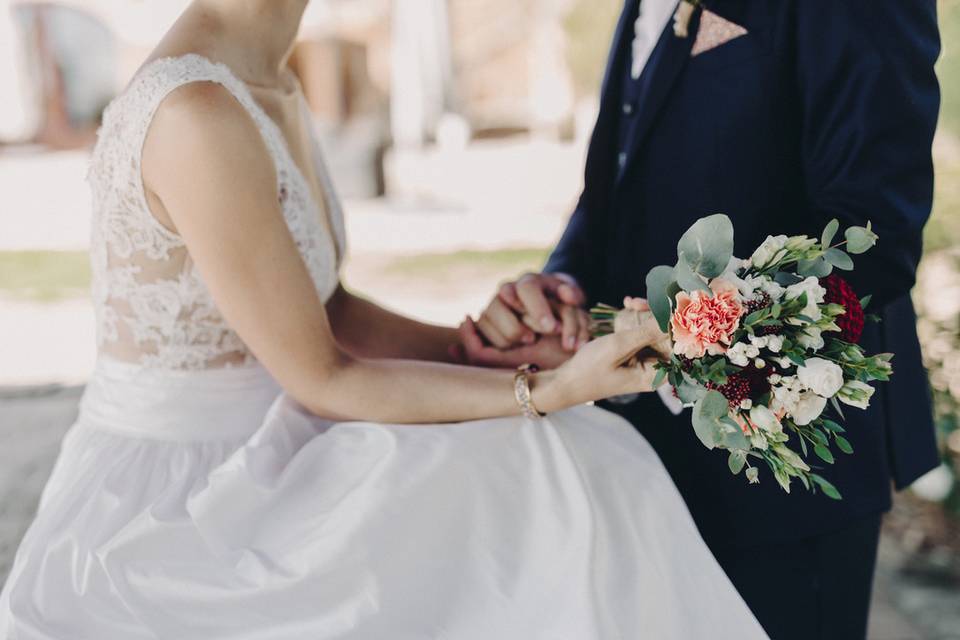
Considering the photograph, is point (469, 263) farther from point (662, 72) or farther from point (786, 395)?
point (786, 395)

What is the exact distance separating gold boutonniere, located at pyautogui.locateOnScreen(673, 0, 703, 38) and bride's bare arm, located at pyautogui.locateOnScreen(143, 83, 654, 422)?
609mm

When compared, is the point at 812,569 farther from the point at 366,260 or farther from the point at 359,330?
the point at 366,260

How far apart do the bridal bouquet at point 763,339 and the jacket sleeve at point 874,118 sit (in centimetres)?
28

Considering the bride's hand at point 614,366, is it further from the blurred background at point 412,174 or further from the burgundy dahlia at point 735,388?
the blurred background at point 412,174

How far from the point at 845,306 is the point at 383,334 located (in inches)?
48.9

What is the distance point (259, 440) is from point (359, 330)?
655 mm

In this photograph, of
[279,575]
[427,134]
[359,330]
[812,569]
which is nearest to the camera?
[279,575]

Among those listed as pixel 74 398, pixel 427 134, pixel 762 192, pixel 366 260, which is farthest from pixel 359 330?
pixel 427 134

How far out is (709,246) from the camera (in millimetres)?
1301

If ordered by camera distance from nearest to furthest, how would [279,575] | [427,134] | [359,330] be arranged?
[279,575] < [359,330] < [427,134]

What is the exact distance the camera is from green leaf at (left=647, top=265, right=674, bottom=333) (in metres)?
1.37

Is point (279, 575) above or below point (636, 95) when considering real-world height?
below

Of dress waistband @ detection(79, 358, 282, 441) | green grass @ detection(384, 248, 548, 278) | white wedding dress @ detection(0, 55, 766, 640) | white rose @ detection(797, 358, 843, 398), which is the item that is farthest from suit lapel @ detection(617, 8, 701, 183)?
green grass @ detection(384, 248, 548, 278)

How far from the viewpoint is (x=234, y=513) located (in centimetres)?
157
